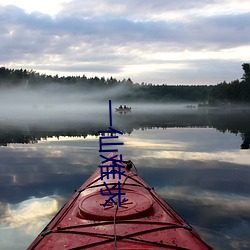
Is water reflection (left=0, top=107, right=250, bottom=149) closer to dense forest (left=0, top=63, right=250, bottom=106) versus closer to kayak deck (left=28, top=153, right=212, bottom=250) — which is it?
kayak deck (left=28, top=153, right=212, bottom=250)

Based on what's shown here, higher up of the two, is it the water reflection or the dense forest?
the dense forest

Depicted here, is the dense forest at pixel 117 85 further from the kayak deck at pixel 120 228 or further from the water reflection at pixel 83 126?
the kayak deck at pixel 120 228

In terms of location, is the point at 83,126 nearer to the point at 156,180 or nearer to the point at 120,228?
the point at 156,180

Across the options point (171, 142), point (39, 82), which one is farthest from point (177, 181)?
point (39, 82)

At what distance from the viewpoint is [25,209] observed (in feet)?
28.6

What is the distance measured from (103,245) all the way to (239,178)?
909 centimetres

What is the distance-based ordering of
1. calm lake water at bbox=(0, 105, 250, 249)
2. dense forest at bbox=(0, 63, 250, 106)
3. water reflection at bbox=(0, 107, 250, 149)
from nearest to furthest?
calm lake water at bbox=(0, 105, 250, 249)
water reflection at bbox=(0, 107, 250, 149)
dense forest at bbox=(0, 63, 250, 106)

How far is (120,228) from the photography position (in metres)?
4.94

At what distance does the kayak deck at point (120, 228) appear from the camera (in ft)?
14.8

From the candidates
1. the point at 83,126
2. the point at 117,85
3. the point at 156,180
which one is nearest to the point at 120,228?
the point at 156,180

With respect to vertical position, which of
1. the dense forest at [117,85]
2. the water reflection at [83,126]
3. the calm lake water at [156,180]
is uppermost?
the dense forest at [117,85]

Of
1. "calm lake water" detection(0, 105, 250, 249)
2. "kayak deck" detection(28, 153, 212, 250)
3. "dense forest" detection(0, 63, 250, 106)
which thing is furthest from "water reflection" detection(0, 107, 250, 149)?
"dense forest" detection(0, 63, 250, 106)

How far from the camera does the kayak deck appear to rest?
4520 mm

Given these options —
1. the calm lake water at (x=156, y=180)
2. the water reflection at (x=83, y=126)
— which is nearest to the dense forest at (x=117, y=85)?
the water reflection at (x=83, y=126)
